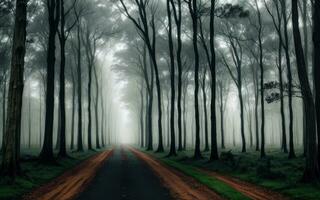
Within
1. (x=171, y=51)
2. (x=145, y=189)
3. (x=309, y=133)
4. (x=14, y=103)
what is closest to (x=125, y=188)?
(x=145, y=189)

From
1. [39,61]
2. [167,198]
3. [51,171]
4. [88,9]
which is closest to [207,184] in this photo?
[167,198]

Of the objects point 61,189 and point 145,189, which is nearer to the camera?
point 145,189

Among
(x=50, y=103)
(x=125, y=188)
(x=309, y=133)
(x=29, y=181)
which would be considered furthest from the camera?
(x=50, y=103)

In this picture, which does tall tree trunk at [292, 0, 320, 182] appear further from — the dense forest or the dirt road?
the dirt road

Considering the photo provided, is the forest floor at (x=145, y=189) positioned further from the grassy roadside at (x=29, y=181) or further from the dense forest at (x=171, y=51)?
the dense forest at (x=171, y=51)

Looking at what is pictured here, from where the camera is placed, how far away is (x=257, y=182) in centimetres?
1562

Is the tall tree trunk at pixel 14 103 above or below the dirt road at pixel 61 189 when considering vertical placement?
above

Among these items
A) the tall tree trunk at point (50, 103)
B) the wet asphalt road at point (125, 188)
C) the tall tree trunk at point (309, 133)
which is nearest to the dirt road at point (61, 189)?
the wet asphalt road at point (125, 188)

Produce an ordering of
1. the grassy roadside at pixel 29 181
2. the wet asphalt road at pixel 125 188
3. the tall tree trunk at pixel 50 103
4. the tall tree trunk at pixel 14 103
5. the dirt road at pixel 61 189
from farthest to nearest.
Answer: the tall tree trunk at pixel 50 103, the tall tree trunk at pixel 14 103, the grassy roadside at pixel 29 181, the dirt road at pixel 61 189, the wet asphalt road at pixel 125 188

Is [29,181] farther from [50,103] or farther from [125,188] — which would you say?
[50,103]

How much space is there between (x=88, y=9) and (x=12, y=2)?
407 inches

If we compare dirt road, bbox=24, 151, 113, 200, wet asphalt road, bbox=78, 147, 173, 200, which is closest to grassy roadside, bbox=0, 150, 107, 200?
dirt road, bbox=24, 151, 113, 200

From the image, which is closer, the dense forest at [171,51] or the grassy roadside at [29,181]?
the grassy roadside at [29,181]

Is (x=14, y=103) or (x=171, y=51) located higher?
(x=171, y=51)
